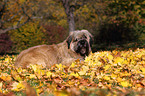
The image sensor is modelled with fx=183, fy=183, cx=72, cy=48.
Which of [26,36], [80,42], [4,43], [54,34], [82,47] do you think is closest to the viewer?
[80,42]

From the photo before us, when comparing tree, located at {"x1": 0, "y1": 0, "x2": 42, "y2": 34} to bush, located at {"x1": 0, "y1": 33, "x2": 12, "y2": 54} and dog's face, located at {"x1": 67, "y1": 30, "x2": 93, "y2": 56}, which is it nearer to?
bush, located at {"x1": 0, "y1": 33, "x2": 12, "y2": 54}

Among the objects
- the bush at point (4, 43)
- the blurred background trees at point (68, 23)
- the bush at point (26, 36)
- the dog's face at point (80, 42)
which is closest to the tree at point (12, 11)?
the blurred background trees at point (68, 23)

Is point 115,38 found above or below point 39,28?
below

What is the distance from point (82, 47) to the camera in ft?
21.3

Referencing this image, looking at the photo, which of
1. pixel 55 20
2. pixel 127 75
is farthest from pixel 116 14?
pixel 55 20

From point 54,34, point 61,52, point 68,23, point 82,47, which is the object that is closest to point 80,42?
point 82,47

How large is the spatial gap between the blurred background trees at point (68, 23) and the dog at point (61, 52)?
23.0 ft

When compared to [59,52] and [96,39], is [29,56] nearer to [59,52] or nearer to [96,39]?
[59,52]

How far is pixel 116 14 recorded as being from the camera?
549 inches

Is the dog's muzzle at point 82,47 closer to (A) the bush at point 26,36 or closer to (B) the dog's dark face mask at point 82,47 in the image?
(B) the dog's dark face mask at point 82,47

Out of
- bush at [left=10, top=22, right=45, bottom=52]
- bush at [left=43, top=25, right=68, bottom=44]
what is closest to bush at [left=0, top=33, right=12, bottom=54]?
bush at [left=10, top=22, right=45, bottom=52]

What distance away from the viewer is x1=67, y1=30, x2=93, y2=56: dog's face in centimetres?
636

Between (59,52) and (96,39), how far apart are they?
603 inches

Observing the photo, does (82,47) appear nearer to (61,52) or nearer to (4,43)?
(61,52)
